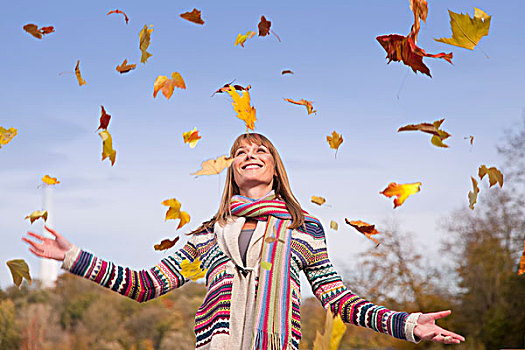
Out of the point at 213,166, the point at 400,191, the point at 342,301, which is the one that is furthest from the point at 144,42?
the point at 342,301

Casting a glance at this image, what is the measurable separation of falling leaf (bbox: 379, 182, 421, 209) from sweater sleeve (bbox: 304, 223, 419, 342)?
0.37 m

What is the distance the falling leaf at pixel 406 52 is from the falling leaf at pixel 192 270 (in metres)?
1.09

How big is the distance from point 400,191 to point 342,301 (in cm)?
48

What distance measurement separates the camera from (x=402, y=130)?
210 cm

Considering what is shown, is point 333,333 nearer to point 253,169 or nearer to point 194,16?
point 253,169

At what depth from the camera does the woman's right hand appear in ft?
6.99

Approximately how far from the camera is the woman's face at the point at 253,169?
2471mm

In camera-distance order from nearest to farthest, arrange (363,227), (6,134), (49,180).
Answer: (363,227) < (49,180) < (6,134)

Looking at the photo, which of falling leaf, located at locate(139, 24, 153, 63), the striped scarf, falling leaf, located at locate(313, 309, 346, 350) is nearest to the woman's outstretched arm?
the striped scarf

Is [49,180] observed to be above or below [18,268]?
above

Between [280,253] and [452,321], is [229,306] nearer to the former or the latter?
[280,253]

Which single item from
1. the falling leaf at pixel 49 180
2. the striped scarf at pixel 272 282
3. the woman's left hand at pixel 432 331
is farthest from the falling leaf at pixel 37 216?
the woman's left hand at pixel 432 331

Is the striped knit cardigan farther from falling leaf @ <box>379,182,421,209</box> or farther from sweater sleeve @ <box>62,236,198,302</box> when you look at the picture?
falling leaf @ <box>379,182,421,209</box>

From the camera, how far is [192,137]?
8.84 feet
